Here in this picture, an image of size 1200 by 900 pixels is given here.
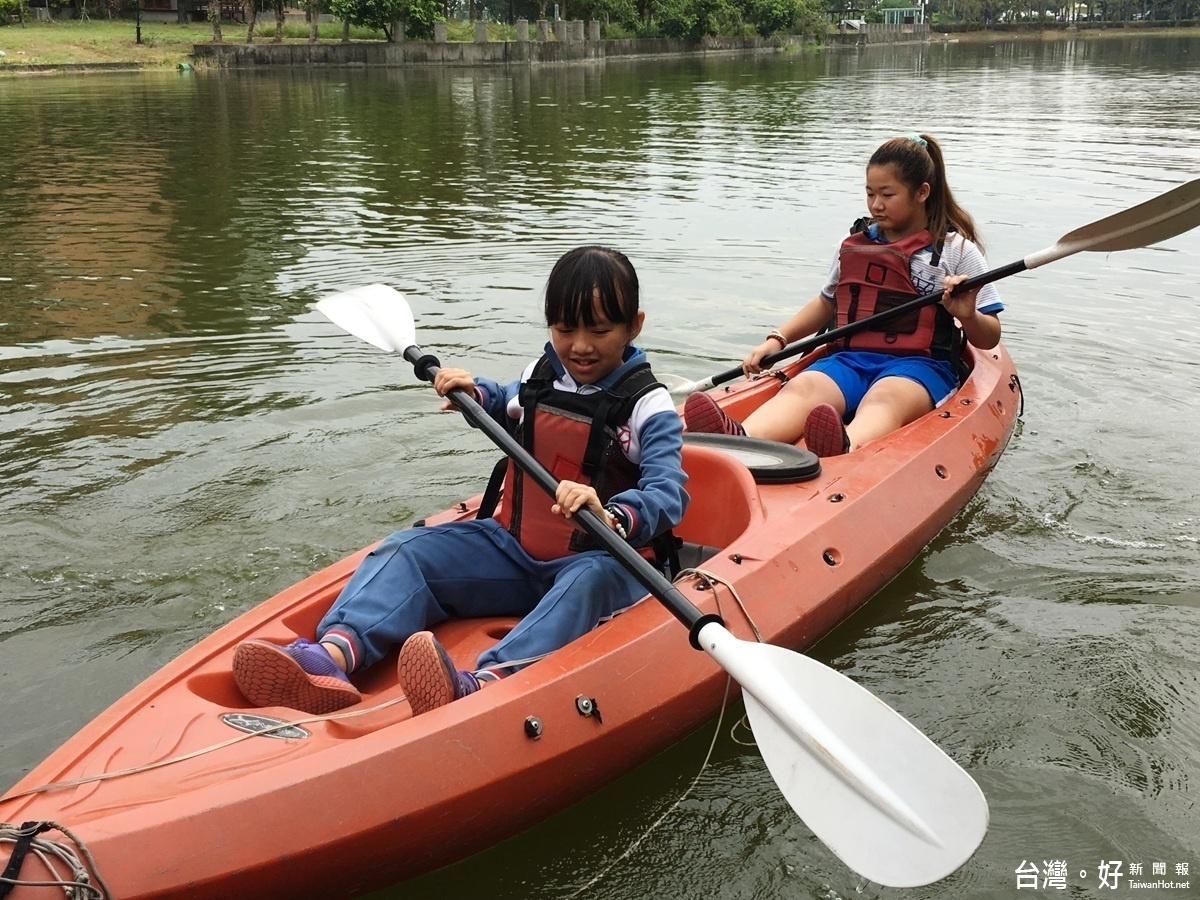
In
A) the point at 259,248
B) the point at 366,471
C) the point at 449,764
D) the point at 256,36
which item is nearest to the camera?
the point at 449,764

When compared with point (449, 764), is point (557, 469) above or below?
above

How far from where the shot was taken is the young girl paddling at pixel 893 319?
438cm

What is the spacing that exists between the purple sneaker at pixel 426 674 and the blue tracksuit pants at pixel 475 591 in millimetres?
213

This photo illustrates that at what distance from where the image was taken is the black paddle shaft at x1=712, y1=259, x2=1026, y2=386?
4.25 m

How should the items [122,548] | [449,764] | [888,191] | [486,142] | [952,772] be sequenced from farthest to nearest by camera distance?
1. [486,142]
2. [888,191]
3. [122,548]
4. [449,764]
5. [952,772]

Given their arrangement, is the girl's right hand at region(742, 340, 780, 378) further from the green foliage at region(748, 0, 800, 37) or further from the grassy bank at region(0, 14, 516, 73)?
the green foliage at region(748, 0, 800, 37)

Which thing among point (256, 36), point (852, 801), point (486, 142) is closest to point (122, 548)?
point (852, 801)

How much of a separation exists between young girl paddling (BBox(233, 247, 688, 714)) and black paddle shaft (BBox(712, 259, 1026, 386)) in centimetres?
174

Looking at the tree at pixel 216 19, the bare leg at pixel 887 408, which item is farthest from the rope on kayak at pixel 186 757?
the tree at pixel 216 19

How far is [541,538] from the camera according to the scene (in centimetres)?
313

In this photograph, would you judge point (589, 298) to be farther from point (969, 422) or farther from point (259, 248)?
point (259, 248)

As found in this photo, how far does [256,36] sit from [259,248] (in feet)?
113

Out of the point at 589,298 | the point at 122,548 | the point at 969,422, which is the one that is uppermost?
the point at 589,298

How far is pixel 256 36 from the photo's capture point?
40.0 m
